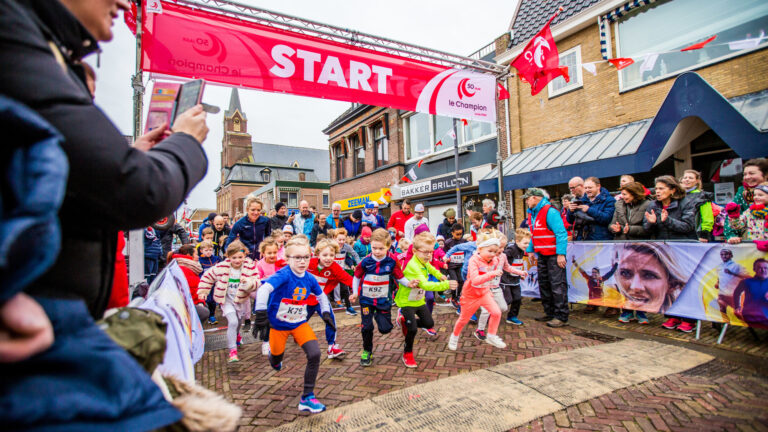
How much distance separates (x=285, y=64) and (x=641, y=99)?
365 inches

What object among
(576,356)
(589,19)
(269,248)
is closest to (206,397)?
(576,356)

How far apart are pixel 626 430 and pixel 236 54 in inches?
253

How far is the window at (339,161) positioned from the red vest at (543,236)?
19172 millimetres

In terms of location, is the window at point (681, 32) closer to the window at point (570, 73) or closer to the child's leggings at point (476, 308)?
the window at point (570, 73)

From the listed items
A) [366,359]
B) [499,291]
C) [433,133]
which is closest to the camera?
[366,359]

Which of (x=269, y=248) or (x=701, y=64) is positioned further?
(x=701, y=64)

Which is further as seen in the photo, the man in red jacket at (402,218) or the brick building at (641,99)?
the man in red jacket at (402,218)

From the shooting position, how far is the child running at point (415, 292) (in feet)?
13.7

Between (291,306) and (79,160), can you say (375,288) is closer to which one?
(291,306)

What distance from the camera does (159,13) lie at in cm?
502

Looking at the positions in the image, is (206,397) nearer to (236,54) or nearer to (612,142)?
(236,54)

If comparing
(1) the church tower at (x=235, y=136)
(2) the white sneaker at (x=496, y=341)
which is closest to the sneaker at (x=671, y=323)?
(2) the white sneaker at (x=496, y=341)

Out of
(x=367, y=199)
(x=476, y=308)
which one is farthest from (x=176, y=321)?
(x=367, y=199)

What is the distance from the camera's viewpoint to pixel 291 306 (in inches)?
141
